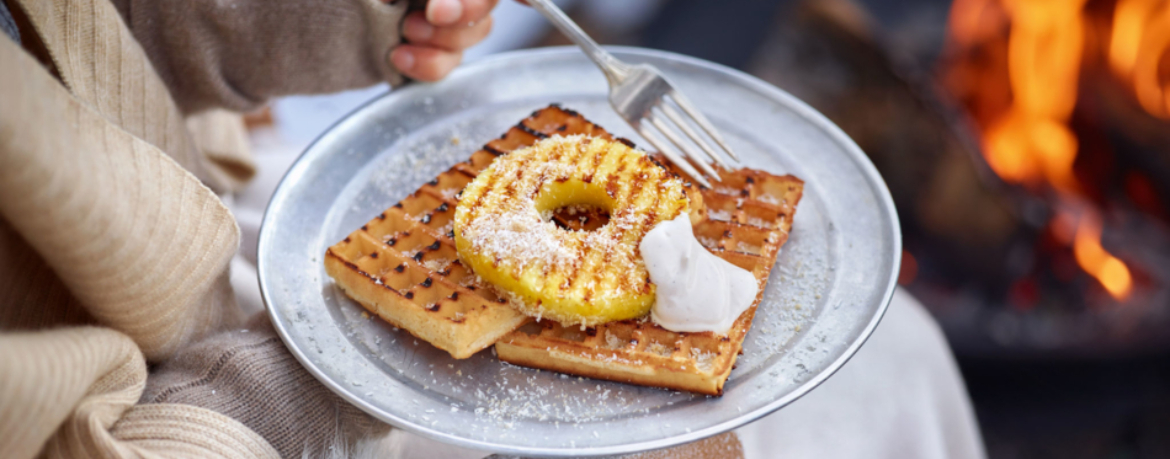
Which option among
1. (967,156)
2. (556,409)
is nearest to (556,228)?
(556,409)

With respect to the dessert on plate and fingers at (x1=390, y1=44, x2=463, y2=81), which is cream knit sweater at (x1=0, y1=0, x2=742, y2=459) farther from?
the dessert on plate

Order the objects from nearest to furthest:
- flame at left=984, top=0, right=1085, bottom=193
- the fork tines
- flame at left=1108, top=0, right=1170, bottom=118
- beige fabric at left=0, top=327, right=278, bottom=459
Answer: beige fabric at left=0, top=327, right=278, bottom=459 < the fork tines < flame at left=1108, top=0, right=1170, bottom=118 < flame at left=984, top=0, right=1085, bottom=193

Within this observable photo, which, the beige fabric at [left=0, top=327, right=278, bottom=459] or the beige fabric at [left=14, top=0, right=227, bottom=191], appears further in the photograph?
the beige fabric at [left=14, top=0, right=227, bottom=191]

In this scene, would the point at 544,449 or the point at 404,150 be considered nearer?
the point at 544,449

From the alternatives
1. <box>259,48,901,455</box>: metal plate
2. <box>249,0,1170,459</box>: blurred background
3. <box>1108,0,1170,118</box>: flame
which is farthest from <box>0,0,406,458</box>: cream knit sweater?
<box>1108,0,1170,118</box>: flame

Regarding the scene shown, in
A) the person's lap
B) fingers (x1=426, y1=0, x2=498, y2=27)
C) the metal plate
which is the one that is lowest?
the person's lap

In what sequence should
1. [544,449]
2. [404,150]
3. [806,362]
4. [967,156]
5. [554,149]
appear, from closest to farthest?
[544,449]
[806,362]
[554,149]
[404,150]
[967,156]

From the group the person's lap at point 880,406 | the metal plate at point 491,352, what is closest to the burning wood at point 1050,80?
the person's lap at point 880,406

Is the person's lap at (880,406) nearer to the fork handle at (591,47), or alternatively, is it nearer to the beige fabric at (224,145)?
the beige fabric at (224,145)

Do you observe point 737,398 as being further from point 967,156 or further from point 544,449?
point 967,156
